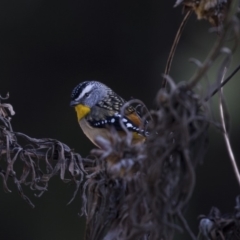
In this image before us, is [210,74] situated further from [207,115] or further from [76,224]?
[207,115]

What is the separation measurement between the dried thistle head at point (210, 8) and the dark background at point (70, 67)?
5.16m

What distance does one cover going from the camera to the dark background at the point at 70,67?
24.0ft

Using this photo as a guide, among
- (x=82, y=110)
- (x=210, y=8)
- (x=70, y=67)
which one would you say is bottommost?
(x=70, y=67)

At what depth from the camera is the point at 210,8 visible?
202cm

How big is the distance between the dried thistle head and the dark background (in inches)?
203

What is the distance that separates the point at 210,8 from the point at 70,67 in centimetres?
547

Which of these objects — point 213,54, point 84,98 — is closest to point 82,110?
point 84,98

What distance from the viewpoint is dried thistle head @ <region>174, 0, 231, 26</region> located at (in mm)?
2016

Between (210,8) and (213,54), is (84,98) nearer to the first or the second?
(210,8)

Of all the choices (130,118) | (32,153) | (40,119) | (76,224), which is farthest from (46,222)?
(32,153)

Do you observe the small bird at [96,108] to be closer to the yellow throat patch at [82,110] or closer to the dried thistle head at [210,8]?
the yellow throat patch at [82,110]

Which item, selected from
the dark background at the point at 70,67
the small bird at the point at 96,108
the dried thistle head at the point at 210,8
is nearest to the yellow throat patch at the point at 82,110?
the small bird at the point at 96,108

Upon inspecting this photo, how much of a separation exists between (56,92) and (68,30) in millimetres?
616

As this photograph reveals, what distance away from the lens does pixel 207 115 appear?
53.2 inches
